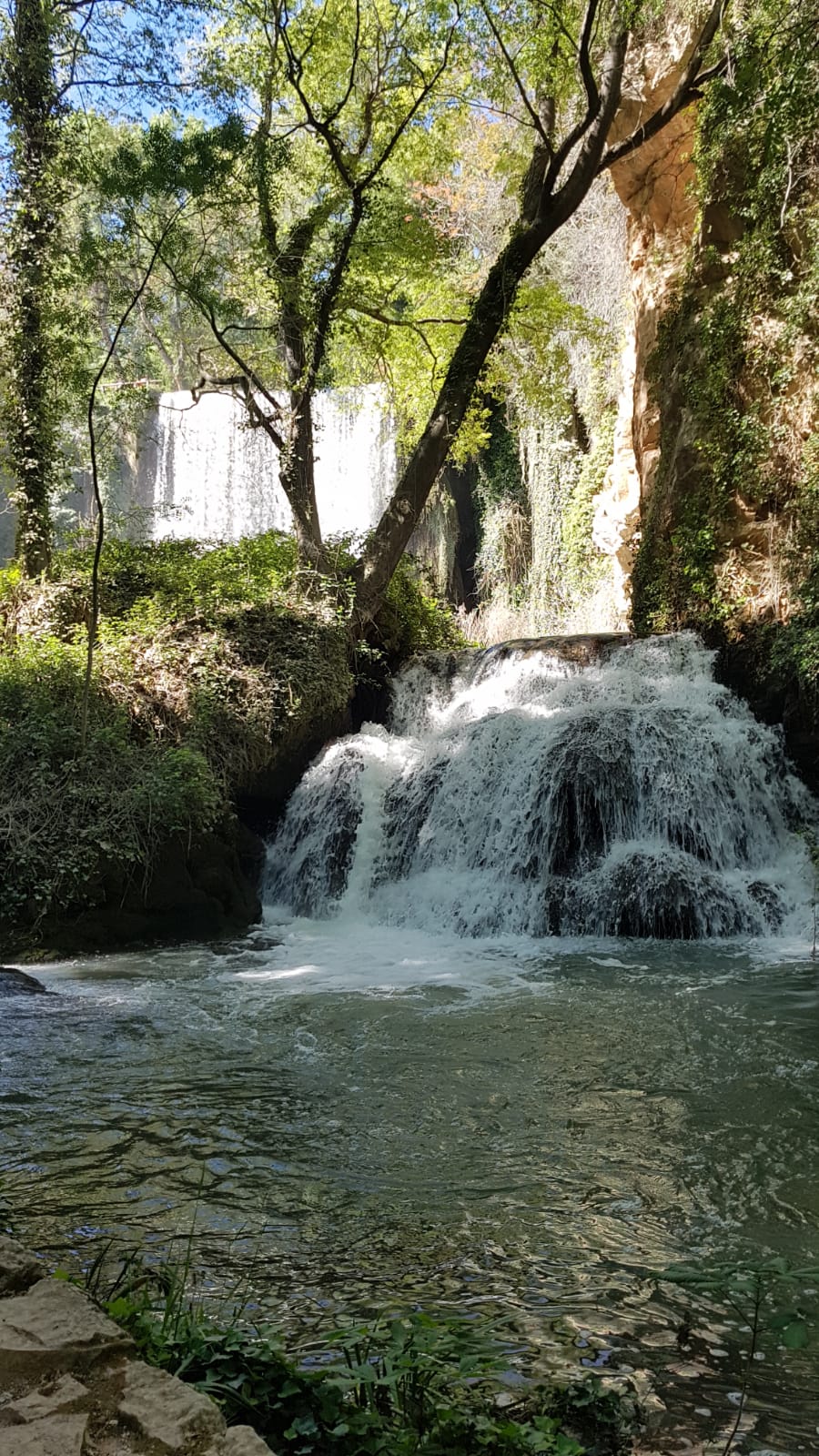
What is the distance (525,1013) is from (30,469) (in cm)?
892

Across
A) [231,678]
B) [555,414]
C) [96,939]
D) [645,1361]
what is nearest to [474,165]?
[555,414]

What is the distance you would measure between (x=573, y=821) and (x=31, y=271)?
853cm

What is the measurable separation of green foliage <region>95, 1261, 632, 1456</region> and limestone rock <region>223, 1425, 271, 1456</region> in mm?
185

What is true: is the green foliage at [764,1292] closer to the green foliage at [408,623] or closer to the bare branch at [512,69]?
the green foliage at [408,623]

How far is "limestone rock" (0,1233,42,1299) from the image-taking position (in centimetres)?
191

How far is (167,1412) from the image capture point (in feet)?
5.04

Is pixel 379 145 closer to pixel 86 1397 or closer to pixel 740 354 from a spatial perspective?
pixel 740 354

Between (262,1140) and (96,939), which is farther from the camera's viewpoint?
(96,939)

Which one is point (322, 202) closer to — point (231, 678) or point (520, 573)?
point (231, 678)

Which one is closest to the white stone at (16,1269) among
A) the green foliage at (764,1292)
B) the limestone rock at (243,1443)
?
the limestone rock at (243,1443)

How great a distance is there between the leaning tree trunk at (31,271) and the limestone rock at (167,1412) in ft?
35.9

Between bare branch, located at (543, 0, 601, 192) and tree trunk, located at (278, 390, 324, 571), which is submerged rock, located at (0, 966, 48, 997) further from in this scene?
bare branch, located at (543, 0, 601, 192)

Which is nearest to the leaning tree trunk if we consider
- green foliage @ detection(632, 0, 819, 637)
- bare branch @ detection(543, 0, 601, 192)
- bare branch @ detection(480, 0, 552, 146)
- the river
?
bare branch @ detection(480, 0, 552, 146)

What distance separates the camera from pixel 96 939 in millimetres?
7980
